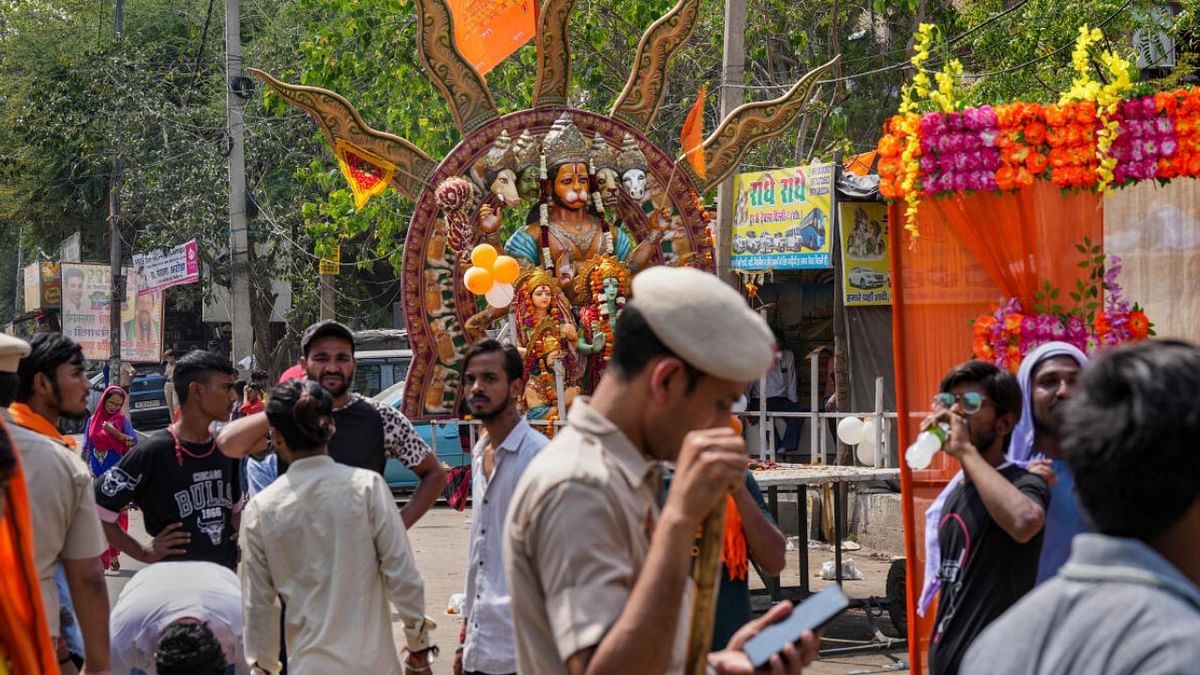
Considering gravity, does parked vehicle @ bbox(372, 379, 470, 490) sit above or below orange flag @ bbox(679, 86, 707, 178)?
below

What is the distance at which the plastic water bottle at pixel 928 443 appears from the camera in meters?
4.54

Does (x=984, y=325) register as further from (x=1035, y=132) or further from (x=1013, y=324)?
(x=1035, y=132)

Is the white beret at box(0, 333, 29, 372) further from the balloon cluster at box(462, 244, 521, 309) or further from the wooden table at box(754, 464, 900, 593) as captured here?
the balloon cluster at box(462, 244, 521, 309)

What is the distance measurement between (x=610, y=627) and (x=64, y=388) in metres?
3.19

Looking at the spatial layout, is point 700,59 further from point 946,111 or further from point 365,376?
point 946,111

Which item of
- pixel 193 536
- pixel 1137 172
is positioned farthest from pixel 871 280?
pixel 193 536

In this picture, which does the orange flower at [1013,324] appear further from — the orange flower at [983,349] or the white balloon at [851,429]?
the white balloon at [851,429]

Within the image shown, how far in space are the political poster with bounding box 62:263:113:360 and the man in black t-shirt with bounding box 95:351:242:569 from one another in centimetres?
3117

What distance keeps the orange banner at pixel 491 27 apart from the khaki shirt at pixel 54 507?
24.9 ft

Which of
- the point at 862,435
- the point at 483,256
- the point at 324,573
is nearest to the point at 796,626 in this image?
the point at 324,573

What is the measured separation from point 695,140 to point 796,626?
9656 mm

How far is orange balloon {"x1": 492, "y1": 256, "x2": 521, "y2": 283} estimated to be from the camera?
35.1 ft

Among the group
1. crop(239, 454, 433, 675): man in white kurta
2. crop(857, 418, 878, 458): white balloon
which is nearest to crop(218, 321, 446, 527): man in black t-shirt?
crop(239, 454, 433, 675): man in white kurta

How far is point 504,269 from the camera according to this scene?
35.2 ft
